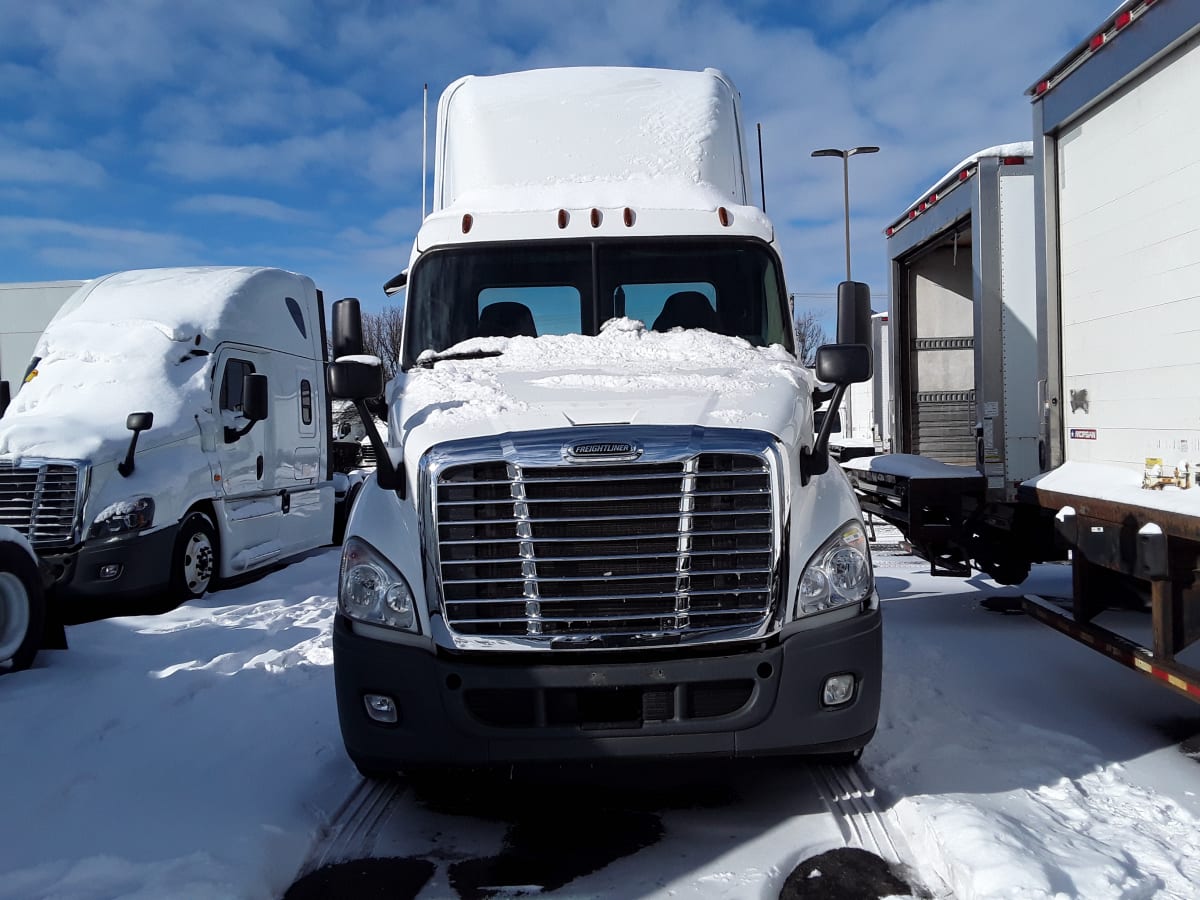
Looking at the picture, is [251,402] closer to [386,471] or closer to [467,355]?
[467,355]

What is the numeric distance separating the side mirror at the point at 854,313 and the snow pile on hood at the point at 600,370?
29 cm

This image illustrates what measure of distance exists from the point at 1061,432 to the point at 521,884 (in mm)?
4259

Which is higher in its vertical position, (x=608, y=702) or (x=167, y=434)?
(x=167, y=434)

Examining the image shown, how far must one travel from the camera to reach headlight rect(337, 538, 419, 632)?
3.63 m

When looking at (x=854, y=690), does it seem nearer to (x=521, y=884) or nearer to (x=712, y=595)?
(x=712, y=595)

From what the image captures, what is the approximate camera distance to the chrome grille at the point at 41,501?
776 cm

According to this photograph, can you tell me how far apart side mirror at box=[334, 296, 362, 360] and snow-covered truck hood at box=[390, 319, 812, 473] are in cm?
33

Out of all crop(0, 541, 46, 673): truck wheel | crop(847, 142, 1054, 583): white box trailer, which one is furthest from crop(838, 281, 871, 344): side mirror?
crop(0, 541, 46, 673): truck wheel

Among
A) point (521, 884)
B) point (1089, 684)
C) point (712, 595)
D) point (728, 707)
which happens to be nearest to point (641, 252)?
point (712, 595)

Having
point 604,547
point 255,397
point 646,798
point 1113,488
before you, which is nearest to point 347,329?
point 604,547

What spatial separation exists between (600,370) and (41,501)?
585 cm

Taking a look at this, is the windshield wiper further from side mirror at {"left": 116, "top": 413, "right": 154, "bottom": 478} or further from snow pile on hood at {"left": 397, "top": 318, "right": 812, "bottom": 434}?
side mirror at {"left": 116, "top": 413, "right": 154, "bottom": 478}

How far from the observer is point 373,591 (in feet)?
12.1

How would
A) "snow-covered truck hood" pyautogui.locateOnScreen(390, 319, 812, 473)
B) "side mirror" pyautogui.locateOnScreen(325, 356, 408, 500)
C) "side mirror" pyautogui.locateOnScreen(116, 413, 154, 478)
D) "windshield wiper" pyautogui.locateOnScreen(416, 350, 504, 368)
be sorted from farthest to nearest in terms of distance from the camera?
"side mirror" pyautogui.locateOnScreen(116, 413, 154, 478) → "windshield wiper" pyautogui.locateOnScreen(416, 350, 504, 368) → "side mirror" pyautogui.locateOnScreen(325, 356, 408, 500) → "snow-covered truck hood" pyautogui.locateOnScreen(390, 319, 812, 473)
